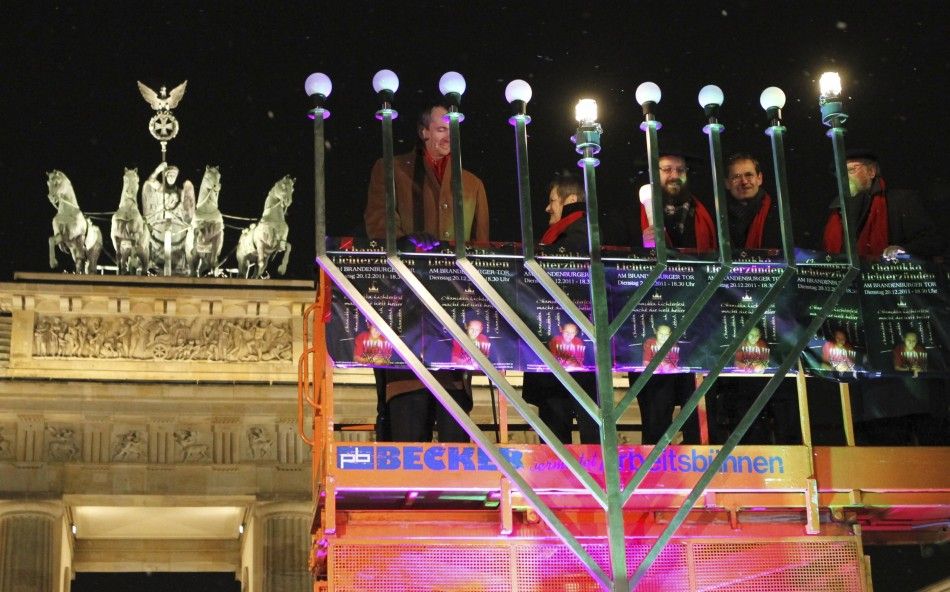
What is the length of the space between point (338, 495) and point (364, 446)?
0.28 meters

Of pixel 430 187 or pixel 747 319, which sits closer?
pixel 747 319

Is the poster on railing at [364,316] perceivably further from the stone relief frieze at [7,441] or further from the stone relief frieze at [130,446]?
the stone relief frieze at [7,441]

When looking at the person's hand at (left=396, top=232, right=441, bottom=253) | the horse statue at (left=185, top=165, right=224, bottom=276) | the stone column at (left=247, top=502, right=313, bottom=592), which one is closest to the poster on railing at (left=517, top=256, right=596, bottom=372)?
the person's hand at (left=396, top=232, right=441, bottom=253)

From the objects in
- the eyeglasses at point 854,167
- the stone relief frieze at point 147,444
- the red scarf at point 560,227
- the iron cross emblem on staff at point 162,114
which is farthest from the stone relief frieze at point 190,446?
the eyeglasses at point 854,167

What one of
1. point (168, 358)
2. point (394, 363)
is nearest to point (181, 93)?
point (168, 358)

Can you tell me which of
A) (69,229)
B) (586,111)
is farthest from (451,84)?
(69,229)

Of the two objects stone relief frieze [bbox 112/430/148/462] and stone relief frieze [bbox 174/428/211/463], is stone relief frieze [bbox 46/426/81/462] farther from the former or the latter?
stone relief frieze [bbox 174/428/211/463]

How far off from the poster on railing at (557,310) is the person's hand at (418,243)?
478 millimetres

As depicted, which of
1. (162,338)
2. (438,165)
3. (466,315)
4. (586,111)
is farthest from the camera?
(162,338)

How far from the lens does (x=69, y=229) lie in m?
Answer: 25.7

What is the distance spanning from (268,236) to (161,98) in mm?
2892

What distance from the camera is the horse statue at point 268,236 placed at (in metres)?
26.1

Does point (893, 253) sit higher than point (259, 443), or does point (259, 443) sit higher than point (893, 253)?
point (259, 443)

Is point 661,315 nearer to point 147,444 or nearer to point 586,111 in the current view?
point 586,111
